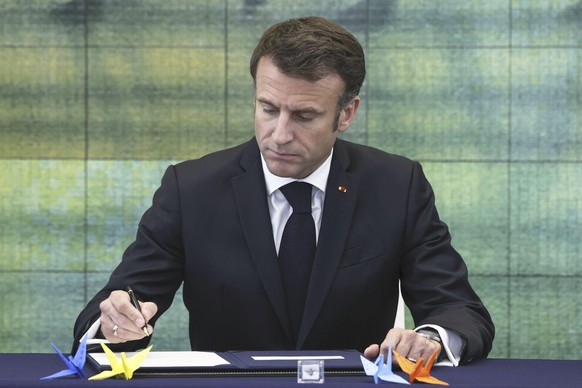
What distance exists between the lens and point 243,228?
2.34 meters

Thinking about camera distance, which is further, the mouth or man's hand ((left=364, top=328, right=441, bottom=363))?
the mouth

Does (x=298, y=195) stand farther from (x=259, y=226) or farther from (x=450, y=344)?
(x=450, y=344)

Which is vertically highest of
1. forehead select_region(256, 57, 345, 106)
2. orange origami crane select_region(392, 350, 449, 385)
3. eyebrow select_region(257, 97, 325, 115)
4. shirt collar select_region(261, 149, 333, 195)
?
forehead select_region(256, 57, 345, 106)

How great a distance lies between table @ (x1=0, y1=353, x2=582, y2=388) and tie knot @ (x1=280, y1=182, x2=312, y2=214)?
55cm

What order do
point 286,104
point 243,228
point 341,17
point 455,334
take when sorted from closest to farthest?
point 455,334 < point 286,104 < point 243,228 < point 341,17

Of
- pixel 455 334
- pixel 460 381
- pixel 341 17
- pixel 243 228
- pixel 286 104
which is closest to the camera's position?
pixel 460 381

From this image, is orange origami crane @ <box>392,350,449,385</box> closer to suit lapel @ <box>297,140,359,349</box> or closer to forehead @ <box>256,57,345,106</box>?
suit lapel @ <box>297,140,359,349</box>

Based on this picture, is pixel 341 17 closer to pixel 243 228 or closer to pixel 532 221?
pixel 532 221

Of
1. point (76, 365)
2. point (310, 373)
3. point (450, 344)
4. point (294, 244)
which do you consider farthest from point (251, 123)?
point (310, 373)

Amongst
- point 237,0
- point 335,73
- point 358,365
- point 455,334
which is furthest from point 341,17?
point 358,365

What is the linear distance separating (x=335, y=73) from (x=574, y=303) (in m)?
2.08

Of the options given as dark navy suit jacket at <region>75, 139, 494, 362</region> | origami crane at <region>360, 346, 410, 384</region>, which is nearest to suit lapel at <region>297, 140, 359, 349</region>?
dark navy suit jacket at <region>75, 139, 494, 362</region>

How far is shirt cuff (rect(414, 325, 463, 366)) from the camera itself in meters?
1.98

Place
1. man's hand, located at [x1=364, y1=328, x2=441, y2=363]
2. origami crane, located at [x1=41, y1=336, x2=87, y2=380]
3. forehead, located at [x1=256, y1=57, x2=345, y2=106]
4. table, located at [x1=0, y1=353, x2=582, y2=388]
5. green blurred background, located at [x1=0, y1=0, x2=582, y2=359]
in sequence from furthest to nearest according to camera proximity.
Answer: green blurred background, located at [x1=0, y1=0, x2=582, y2=359] < forehead, located at [x1=256, y1=57, x2=345, y2=106] < man's hand, located at [x1=364, y1=328, x2=441, y2=363] < origami crane, located at [x1=41, y1=336, x2=87, y2=380] < table, located at [x1=0, y1=353, x2=582, y2=388]
